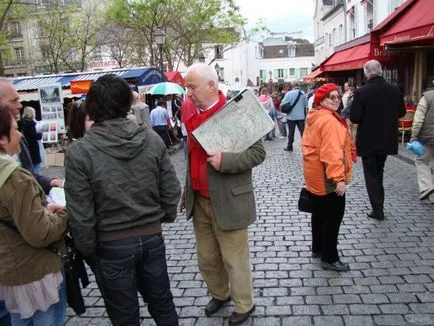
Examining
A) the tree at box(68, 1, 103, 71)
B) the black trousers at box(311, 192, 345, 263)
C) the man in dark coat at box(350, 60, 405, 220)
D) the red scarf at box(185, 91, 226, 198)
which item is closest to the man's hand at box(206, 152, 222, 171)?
the red scarf at box(185, 91, 226, 198)

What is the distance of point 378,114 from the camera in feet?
17.9

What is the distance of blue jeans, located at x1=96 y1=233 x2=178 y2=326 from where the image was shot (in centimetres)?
246

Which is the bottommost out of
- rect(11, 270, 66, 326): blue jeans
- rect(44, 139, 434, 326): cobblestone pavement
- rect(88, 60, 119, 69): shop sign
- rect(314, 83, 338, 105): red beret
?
rect(44, 139, 434, 326): cobblestone pavement

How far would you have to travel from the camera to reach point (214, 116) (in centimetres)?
302

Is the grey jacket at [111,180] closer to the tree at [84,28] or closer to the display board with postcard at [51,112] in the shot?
the display board with postcard at [51,112]

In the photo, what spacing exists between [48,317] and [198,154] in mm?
1408

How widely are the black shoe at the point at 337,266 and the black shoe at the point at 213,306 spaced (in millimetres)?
1178

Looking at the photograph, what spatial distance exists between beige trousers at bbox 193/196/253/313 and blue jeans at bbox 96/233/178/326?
26.1 inches

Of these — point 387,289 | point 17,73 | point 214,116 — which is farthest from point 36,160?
point 17,73

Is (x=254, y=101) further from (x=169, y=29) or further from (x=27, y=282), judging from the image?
(x=169, y=29)

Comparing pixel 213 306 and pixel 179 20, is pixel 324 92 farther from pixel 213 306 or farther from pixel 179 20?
pixel 179 20

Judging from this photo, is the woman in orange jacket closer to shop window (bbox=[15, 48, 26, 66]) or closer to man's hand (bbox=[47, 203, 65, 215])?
man's hand (bbox=[47, 203, 65, 215])

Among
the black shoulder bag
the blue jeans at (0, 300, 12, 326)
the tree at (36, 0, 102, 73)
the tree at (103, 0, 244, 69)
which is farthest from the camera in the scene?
the tree at (36, 0, 102, 73)

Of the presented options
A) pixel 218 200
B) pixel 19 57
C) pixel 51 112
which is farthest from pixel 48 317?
pixel 19 57
